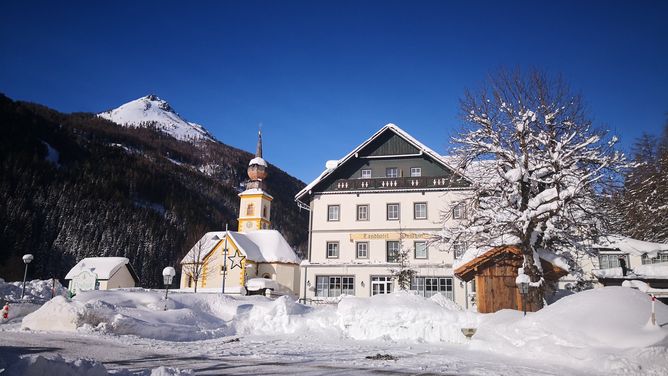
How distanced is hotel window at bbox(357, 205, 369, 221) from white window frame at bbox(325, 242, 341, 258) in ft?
8.70

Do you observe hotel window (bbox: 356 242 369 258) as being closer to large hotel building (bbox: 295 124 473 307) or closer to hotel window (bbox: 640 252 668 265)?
large hotel building (bbox: 295 124 473 307)

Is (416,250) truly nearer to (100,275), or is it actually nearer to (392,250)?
(392,250)

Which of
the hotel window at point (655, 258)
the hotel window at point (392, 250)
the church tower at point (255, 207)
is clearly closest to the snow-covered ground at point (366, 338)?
the hotel window at point (392, 250)

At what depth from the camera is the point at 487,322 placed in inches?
657

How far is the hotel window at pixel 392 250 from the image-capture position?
117ft

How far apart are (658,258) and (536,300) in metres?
20.0

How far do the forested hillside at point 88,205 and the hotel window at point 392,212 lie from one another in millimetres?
46412

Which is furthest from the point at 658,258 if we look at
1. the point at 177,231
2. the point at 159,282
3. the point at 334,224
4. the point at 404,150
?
the point at 177,231

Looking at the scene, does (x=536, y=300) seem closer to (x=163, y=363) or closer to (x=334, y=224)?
(x=163, y=363)

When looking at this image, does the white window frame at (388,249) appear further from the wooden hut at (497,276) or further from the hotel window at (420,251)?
the wooden hut at (497,276)

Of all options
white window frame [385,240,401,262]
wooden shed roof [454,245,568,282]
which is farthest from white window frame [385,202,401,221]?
wooden shed roof [454,245,568,282]

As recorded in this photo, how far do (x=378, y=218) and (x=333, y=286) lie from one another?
6.09m

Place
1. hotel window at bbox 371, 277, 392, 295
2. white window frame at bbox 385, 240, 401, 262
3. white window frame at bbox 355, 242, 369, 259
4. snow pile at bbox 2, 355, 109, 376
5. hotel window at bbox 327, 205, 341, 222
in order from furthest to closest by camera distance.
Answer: hotel window at bbox 327, 205, 341, 222 → white window frame at bbox 355, 242, 369, 259 → white window frame at bbox 385, 240, 401, 262 → hotel window at bbox 371, 277, 392, 295 → snow pile at bbox 2, 355, 109, 376

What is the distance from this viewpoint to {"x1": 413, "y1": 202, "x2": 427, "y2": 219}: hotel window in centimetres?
3633
